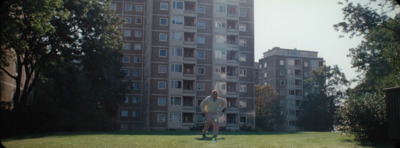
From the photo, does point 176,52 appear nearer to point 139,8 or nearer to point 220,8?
point 220,8

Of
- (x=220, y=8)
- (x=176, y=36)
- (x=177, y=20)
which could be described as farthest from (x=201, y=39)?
(x=220, y=8)

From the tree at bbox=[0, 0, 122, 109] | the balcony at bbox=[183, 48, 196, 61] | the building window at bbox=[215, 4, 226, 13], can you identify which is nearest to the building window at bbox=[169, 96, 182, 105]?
the balcony at bbox=[183, 48, 196, 61]

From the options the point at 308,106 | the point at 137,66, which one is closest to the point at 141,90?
the point at 137,66

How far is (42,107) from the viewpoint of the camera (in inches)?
1403

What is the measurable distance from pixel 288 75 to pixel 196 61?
45149mm

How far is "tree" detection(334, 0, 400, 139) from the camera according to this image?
1716 cm

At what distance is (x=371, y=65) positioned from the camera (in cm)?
5100

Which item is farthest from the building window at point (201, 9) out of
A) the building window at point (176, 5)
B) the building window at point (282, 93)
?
the building window at point (282, 93)

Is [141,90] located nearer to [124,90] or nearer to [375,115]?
[124,90]

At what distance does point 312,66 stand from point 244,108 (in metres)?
45.0

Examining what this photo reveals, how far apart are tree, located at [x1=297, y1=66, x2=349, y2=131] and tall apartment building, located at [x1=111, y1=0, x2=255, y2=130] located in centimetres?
2178

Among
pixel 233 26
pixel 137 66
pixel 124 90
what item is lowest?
pixel 124 90

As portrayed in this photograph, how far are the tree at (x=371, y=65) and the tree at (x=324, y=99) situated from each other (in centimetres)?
3548

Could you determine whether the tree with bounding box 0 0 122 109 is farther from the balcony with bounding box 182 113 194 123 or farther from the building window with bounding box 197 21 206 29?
the building window with bounding box 197 21 206 29
